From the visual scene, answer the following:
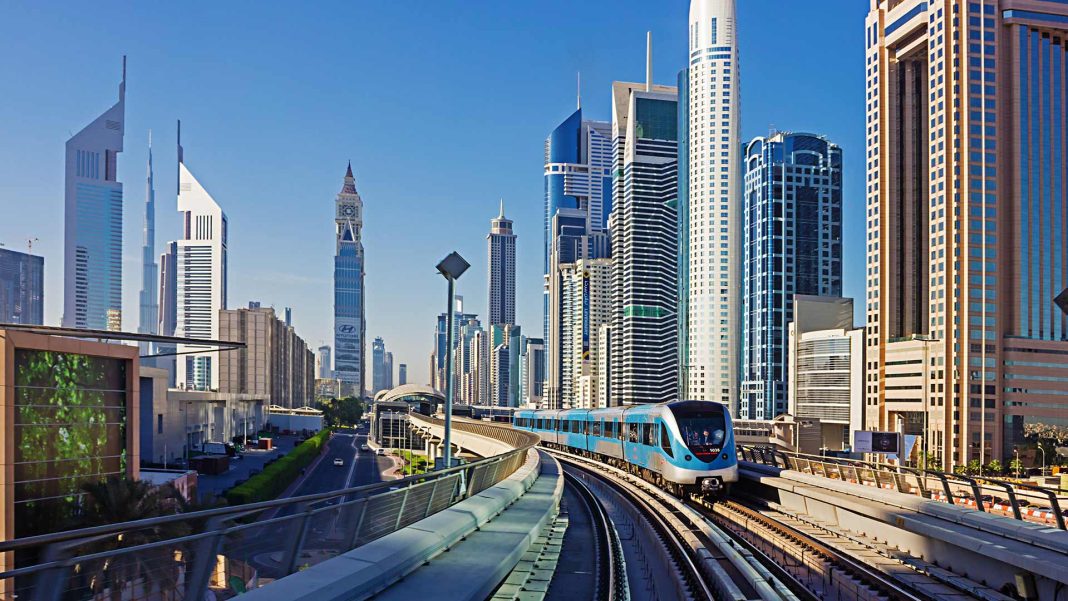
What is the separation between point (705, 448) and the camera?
29.2m

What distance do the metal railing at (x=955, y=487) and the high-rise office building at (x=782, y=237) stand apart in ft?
488

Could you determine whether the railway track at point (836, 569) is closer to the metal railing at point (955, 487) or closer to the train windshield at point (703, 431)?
Result: the metal railing at point (955, 487)

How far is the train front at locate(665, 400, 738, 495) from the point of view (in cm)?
2903

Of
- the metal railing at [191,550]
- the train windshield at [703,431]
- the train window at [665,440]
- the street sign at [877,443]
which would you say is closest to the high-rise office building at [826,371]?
the street sign at [877,443]

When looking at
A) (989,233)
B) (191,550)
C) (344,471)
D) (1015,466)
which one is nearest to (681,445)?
(191,550)

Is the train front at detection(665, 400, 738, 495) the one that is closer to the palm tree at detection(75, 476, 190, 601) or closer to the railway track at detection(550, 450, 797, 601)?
the railway track at detection(550, 450, 797, 601)

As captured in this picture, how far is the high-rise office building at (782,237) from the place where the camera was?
175250mm

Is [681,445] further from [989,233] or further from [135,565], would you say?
[989,233]

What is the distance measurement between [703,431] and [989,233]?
91.3 meters

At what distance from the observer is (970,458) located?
323 feet

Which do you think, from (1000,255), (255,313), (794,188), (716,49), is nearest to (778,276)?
(794,188)

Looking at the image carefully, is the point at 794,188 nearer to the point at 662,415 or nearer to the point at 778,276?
the point at 778,276

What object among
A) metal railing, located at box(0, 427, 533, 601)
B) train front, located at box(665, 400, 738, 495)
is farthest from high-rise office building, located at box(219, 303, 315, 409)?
metal railing, located at box(0, 427, 533, 601)

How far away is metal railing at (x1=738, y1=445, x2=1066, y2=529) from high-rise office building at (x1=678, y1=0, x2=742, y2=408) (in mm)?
157293
